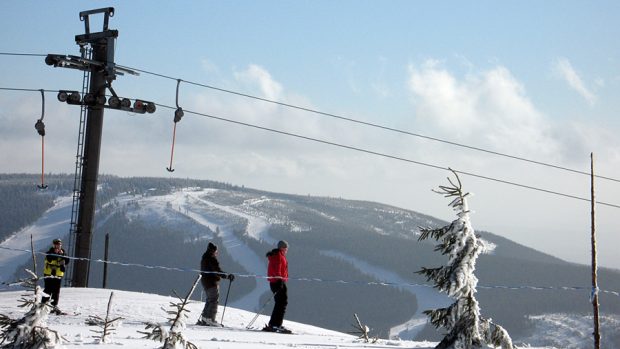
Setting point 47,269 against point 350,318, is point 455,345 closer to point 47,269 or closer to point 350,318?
point 47,269

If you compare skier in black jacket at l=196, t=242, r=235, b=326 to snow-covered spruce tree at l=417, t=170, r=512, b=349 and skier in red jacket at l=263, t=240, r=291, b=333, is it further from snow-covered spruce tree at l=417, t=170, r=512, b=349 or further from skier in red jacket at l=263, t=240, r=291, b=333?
snow-covered spruce tree at l=417, t=170, r=512, b=349

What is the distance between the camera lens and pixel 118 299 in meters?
20.1

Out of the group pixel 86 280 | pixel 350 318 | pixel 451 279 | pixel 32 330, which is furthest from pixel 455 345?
pixel 350 318

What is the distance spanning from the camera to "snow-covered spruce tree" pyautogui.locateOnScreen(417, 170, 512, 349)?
491 inches

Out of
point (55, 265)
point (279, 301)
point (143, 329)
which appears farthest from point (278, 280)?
point (55, 265)

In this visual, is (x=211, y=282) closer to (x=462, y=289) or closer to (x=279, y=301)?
(x=279, y=301)

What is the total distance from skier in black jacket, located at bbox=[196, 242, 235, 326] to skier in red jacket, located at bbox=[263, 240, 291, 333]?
3.39ft

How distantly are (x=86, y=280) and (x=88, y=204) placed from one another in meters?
2.33

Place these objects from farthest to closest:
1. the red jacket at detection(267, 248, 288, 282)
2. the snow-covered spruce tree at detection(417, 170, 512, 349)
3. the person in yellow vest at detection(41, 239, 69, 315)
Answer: the person in yellow vest at detection(41, 239, 69, 315), the red jacket at detection(267, 248, 288, 282), the snow-covered spruce tree at detection(417, 170, 512, 349)

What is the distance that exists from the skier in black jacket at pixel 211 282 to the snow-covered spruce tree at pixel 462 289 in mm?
5985

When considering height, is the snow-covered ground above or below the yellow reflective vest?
below

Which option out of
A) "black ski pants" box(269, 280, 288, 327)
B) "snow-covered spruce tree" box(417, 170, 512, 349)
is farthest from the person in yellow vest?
"snow-covered spruce tree" box(417, 170, 512, 349)

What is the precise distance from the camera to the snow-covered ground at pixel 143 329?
13.1 metres

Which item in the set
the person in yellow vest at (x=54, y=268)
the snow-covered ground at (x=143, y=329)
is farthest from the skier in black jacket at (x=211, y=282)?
the person in yellow vest at (x=54, y=268)
